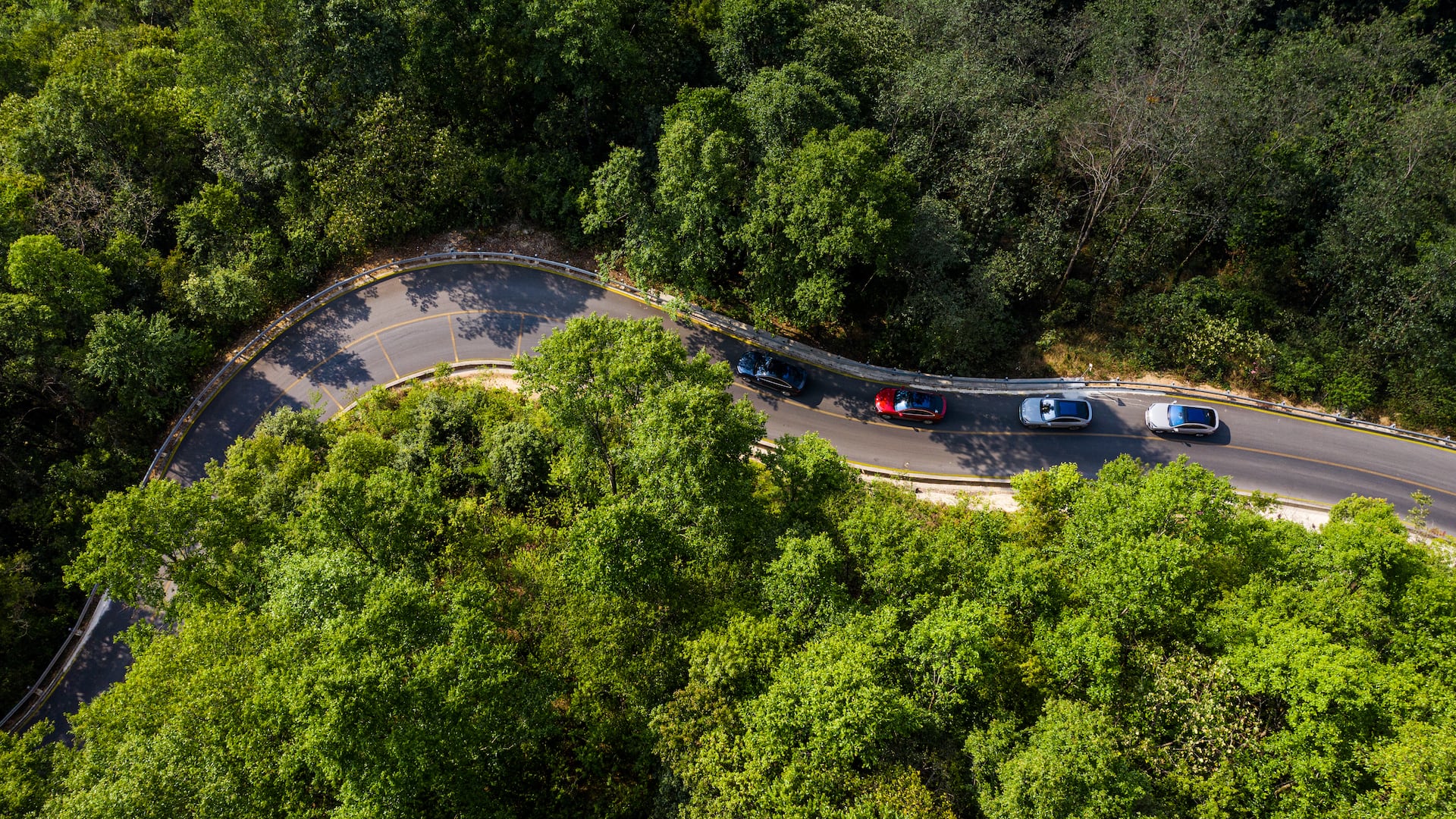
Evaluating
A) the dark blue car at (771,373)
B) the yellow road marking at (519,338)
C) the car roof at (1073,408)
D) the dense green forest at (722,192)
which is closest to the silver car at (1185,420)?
the yellow road marking at (519,338)

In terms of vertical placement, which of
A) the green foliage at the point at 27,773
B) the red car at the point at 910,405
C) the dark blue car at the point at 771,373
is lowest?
the green foliage at the point at 27,773

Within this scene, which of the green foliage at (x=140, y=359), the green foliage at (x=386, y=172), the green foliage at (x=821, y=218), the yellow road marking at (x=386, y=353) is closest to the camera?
the green foliage at (x=821, y=218)

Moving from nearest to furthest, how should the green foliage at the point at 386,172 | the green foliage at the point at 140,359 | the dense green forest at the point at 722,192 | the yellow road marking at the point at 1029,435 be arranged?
1. the green foliage at the point at 140,359
2. the dense green forest at the point at 722,192
3. the yellow road marking at the point at 1029,435
4. the green foliage at the point at 386,172

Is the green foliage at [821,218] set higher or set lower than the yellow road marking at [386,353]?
higher

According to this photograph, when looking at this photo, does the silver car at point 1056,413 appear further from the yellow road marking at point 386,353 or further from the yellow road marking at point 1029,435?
the yellow road marking at point 386,353

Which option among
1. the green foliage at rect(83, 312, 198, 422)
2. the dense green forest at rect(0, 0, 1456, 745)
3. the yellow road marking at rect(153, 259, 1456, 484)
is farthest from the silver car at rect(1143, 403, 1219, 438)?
the green foliage at rect(83, 312, 198, 422)

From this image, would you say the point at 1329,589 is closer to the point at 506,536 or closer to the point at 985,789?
the point at 985,789

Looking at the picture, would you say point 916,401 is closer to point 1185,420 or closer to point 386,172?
point 1185,420

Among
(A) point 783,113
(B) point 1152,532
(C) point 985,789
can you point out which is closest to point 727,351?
(A) point 783,113
